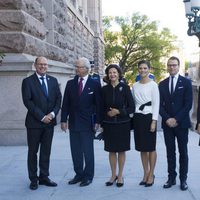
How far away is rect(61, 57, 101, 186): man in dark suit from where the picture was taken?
19.3 feet

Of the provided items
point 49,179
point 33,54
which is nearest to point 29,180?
point 49,179

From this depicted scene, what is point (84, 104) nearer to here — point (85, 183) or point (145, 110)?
point (145, 110)

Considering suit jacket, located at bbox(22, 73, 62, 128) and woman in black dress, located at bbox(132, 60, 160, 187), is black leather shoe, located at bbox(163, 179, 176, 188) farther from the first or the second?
suit jacket, located at bbox(22, 73, 62, 128)

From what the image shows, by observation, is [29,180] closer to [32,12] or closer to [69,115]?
[69,115]

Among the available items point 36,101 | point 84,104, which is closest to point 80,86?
point 84,104

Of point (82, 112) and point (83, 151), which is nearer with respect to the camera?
point (82, 112)

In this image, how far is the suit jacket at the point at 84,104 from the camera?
5863mm

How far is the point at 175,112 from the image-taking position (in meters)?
5.54

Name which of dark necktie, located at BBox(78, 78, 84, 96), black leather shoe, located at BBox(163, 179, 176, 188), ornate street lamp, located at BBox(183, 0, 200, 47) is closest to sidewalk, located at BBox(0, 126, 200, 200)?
black leather shoe, located at BBox(163, 179, 176, 188)

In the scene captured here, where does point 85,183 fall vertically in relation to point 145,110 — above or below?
below

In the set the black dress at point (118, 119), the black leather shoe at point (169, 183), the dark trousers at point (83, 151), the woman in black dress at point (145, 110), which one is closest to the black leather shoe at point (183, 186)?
the black leather shoe at point (169, 183)

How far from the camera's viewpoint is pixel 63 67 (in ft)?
46.6

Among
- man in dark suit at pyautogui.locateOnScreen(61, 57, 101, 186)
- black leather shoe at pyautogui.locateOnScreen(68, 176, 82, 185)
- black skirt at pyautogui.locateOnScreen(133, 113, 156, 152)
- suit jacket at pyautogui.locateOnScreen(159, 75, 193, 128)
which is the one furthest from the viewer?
black leather shoe at pyautogui.locateOnScreen(68, 176, 82, 185)

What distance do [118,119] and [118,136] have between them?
0.25m
